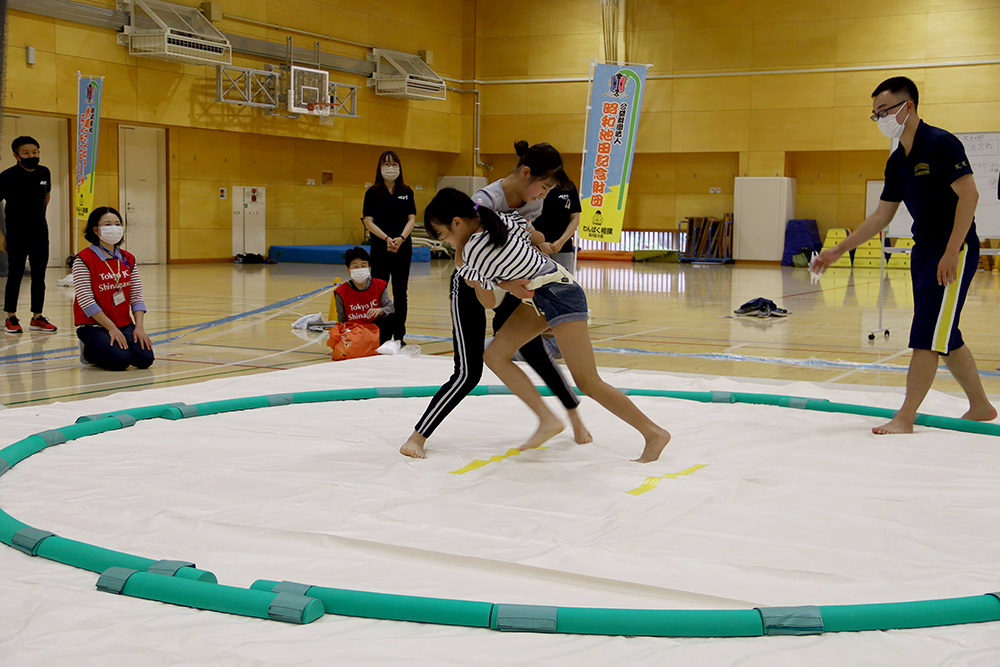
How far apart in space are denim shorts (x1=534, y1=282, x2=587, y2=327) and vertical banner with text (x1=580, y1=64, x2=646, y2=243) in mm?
6009

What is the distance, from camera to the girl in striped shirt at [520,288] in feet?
11.4

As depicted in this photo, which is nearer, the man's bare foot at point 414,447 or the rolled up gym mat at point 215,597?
the rolled up gym mat at point 215,597

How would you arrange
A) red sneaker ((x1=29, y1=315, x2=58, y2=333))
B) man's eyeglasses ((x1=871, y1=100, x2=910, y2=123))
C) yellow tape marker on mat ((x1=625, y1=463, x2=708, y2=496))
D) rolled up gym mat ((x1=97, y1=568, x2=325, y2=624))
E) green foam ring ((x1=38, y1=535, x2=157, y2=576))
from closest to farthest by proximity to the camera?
rolled up gym mat ((x1=97, y1=568, x2=325, y2=624)) → green foam ring ((x1=38, y1=535, x2=157, y2=576)) → yellow tape marker on mat ((x1=625, y1=463, x2=708, y2=496)) → man's eyeglasses ((x1=871, y1=100, x2=910, y2=123)) → red sneaker ((x1=29, y1=315, x2=58, y2=333))

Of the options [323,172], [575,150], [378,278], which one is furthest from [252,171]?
[378,278]

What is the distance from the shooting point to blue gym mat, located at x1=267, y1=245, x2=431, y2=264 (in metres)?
18.9

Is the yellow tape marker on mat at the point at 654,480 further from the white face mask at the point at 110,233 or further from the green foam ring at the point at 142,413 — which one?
the white face mask at the point at 110,233

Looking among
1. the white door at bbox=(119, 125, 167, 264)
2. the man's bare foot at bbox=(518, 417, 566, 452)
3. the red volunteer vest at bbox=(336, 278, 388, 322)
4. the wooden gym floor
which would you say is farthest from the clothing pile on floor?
the white door at bbox=(119, 125, 167, 264)

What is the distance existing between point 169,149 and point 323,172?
4.10 metres

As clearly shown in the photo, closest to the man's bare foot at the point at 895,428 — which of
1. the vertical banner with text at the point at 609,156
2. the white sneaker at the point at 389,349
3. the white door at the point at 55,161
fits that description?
the white sneaker at the point at 389,349

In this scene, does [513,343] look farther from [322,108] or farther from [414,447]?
[322,108]

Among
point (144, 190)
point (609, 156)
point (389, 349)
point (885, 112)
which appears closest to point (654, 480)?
point (885, 112)

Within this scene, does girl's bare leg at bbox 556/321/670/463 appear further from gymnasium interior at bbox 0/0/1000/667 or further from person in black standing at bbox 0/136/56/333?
person in black standing at bbox 0/136/56/333

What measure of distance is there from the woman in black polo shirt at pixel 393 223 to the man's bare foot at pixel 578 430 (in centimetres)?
329

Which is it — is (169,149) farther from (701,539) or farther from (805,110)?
(701,539)
